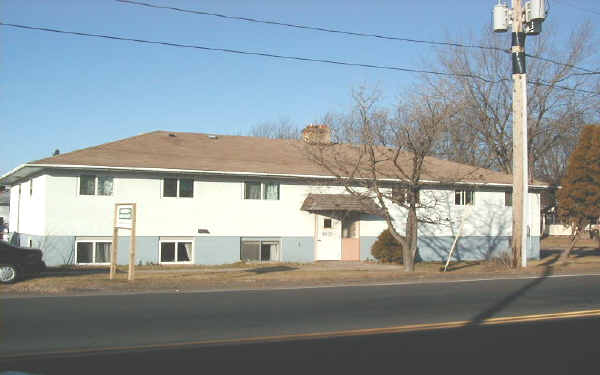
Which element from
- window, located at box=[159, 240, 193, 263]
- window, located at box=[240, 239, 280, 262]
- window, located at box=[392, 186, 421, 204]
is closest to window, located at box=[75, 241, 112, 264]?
window, located at box=[159, 240, 193, 263]

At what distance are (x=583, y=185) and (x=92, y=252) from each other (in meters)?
20.3

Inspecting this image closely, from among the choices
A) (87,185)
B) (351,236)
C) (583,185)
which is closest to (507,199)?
(583,185)

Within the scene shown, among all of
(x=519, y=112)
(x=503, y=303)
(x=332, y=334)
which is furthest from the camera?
(x=519, y=112)

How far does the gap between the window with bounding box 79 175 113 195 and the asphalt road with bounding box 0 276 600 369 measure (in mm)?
9414

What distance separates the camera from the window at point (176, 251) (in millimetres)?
24109

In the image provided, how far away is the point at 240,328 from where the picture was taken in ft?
33.5

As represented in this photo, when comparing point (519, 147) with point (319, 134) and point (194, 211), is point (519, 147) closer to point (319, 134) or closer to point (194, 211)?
point (319, 134)

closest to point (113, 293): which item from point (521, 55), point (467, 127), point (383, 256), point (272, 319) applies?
point (272, 319)

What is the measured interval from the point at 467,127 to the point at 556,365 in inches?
1448

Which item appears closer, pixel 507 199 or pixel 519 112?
pixel 519 112

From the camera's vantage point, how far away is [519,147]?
2194 cm

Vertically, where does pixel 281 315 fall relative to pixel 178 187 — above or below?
below

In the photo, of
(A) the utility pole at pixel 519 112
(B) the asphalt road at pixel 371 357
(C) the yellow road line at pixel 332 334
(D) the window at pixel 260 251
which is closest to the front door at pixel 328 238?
(D) the window at pixel 260 251

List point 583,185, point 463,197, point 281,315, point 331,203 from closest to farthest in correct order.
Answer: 1. point 281,315
2. point 331,203
3. point 583,185
4. point 463,197
